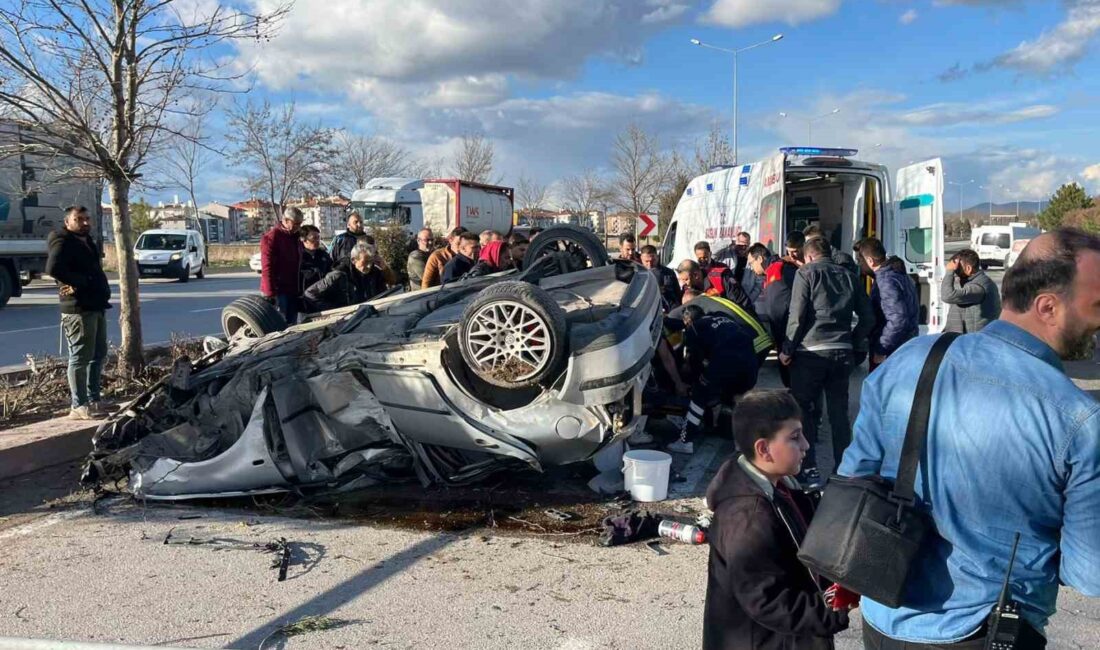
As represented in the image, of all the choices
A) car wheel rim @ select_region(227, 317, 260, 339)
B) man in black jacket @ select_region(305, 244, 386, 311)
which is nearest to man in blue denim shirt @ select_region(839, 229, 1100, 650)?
car wheel rim @ select_region(227, 317, 260, 339)

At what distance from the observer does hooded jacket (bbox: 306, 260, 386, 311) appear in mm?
7316

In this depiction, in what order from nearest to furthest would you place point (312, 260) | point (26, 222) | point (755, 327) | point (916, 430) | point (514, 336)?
point (916, 430) → point (514, 336) → point (755, 327) → point (312, 260) → point (26, 222)

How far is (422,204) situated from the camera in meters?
25.0

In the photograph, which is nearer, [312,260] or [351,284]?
[351,284]

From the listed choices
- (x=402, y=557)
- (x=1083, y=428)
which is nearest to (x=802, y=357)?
(x=402, y=557)

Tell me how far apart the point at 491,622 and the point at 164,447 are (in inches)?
103

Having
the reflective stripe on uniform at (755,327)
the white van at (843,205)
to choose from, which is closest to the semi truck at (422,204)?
the white van at (843,205)

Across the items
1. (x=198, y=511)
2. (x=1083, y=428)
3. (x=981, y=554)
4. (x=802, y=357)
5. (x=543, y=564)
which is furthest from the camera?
(x=802, y=357)

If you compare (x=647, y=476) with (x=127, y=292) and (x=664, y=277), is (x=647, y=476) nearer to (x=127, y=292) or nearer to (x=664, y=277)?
(x=664, y=277)

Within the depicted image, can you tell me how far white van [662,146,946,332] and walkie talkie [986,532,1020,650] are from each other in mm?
7617

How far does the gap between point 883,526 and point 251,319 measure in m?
5.28

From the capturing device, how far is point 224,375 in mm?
4996

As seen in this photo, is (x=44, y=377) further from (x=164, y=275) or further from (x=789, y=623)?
(x=164, y=275)

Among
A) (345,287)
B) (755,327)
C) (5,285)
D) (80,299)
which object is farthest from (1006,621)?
(5,285)
